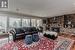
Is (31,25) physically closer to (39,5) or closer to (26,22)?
(26,22)

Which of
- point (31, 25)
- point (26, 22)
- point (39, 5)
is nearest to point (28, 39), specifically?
point (31, 25)

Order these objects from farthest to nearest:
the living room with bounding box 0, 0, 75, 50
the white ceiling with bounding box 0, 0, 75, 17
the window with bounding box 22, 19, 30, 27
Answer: the window with bounding box 22, 19, 30, 27, the living room with bounding box 0, 0, 75, 50, the white ceiling with bounding box 0, 0, 75, 17

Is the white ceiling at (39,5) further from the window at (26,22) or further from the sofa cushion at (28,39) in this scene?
the sofa cushion at (28,39)

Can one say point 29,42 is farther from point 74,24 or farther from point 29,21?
point 74,24

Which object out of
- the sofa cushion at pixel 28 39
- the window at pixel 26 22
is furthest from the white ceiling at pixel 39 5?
the sofa cushion at pixel 28 39

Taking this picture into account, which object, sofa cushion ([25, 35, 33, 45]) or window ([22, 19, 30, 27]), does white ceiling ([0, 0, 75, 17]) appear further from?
sofa cushion ([25, 35, 33, 45])

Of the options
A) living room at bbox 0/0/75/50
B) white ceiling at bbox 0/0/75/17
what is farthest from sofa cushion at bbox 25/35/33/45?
white ceiling at bbox 0/0/75/17

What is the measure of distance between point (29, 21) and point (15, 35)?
3.84ft

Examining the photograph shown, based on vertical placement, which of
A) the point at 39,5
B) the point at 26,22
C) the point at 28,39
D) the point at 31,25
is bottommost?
the point at 28,39

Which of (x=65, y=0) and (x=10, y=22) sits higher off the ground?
(x=65, y=0)

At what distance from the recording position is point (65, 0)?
339cm

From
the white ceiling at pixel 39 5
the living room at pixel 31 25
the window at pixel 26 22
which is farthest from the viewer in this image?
the window at pixel 26 22

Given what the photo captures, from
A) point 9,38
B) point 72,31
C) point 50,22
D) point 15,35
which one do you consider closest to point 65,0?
point 15,35

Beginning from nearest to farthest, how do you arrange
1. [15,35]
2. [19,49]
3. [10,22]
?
[19,49] → [10,22] → [15,35]
